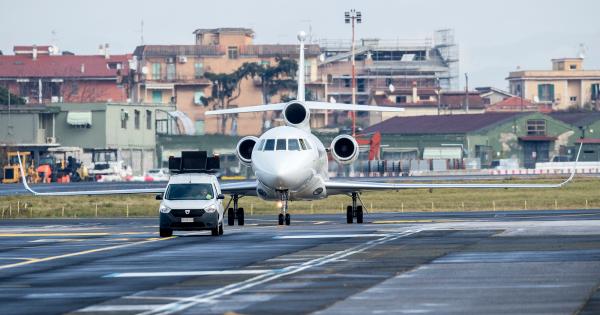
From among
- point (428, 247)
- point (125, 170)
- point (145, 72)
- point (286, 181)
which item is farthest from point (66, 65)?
point (428, 247)

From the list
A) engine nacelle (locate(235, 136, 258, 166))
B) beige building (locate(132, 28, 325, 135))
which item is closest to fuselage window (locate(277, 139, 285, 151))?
engine nacelle (locate(235, 136, 258, 166))

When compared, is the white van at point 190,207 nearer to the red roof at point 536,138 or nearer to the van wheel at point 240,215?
the van wheel at point 240,215

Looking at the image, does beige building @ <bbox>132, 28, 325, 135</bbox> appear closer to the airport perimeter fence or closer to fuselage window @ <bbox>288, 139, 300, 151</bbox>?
the airport perimeter fence

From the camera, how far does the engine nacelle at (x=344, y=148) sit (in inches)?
1866

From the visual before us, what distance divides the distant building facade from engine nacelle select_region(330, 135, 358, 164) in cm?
12326

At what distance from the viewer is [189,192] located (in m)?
38.0

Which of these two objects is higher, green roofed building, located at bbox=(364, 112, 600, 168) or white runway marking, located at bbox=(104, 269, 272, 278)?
green roofed building, located at bbox=(364, 112, 600, 168)

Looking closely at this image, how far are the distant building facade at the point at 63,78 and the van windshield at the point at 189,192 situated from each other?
432ft

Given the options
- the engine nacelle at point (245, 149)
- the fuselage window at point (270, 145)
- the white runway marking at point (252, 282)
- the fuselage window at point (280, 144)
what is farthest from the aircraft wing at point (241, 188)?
the white runway marking at point (252, 282)

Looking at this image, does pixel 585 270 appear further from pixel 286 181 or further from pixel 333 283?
pixel 286 181

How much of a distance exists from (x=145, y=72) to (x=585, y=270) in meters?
144

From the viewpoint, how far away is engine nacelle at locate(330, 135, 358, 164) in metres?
47.4

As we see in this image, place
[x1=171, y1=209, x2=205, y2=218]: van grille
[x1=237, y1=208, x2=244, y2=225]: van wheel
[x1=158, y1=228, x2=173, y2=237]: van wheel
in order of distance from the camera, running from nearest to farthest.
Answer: [x1=171, y1=209, x2=205, y2=218]: van grille, [x1=158, y1=228, x2=173, y2=237]: van wheel, [x1=237, y1=208, x2=244, y2=225]: van wheel

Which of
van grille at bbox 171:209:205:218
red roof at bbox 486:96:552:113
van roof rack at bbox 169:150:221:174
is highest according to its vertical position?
red roof at bbox 486:96:552:113
